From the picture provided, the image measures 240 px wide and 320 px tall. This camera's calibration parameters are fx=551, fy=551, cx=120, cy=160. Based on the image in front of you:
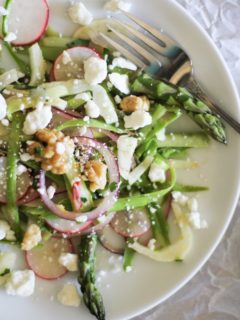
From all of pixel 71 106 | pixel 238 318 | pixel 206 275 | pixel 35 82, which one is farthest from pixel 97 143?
pixel 238 318

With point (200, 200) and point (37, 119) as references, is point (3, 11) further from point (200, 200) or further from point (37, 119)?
point (200, 200)

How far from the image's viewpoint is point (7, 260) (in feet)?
5.19

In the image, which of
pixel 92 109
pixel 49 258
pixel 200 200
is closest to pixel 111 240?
pixel 49 258

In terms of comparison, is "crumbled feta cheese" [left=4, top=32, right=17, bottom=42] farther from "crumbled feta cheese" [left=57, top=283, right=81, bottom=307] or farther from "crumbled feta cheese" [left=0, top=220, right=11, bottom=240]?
"crumbled feta cheese" [left=57, top=283, right=81, bottom=307]

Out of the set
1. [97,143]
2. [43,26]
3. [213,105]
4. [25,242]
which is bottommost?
[25,242]

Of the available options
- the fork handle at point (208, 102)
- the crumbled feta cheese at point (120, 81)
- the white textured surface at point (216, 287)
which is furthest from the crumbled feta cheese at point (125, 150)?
the white textured surface at point (216, 287)

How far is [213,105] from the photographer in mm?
1640

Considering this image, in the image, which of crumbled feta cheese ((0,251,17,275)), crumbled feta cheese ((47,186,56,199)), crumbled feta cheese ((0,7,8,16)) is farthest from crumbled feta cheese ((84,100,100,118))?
crumbled feta cheese ((0,251,17,275))

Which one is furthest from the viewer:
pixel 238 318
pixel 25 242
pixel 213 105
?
pixel 238 318

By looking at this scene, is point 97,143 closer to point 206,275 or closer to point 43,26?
point 43,26

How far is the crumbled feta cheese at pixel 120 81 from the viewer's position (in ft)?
5.23

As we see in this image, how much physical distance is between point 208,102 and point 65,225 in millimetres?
557

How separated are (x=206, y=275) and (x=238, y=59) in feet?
2.45

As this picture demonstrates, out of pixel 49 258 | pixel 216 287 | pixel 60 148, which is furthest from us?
pixel 216 287
